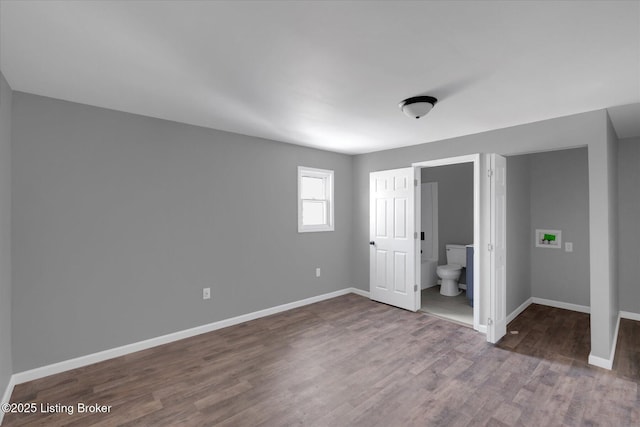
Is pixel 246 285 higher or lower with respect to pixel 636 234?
lower

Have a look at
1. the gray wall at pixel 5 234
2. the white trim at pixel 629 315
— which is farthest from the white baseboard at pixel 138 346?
the white trim at pixel 629 315

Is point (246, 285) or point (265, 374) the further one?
point (246, 285)

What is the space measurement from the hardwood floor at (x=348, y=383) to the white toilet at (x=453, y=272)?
5.12ft

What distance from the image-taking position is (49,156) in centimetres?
266

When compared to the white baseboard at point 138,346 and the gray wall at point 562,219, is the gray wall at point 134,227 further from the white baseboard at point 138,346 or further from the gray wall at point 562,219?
the gray wall at point 562,219

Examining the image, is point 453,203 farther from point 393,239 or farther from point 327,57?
point 327,57

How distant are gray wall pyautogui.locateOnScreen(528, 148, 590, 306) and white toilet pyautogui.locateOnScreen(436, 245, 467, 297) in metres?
1.07

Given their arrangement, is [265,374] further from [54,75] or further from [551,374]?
[54,75]

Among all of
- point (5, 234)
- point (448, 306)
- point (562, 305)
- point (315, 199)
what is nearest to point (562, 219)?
point (562, 305)

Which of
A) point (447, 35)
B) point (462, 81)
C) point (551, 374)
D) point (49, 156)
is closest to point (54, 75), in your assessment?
point (49, 156)

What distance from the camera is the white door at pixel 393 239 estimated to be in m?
4.36

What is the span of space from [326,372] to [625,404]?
2.27 metres

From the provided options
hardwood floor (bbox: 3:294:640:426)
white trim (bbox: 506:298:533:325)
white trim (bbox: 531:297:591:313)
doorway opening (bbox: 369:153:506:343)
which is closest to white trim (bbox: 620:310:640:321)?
white trim (bbox: 531:297:591:313)

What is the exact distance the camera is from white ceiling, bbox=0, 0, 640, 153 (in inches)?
59.6
